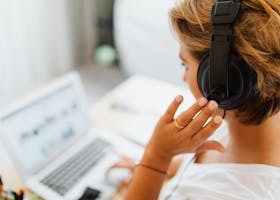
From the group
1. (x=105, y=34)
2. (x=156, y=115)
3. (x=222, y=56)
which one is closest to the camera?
(x=222, y=56)

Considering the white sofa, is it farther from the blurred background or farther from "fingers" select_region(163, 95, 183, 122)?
"fingers" select_region(163, 95, 183, 122)

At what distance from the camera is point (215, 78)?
0.58m

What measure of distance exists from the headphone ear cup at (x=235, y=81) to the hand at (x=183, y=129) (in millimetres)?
38

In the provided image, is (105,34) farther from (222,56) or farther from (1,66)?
(222,56)

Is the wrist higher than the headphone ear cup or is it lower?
lower

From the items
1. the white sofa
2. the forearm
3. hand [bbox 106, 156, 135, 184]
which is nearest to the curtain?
the white sofa

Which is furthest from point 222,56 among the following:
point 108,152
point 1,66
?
point 1,66

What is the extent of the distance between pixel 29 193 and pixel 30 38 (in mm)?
1575

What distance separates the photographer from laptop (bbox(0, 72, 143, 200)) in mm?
851

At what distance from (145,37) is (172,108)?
4.93 feet

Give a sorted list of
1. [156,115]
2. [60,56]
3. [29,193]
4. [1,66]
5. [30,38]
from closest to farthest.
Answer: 1. [29,193]
2. [156,115]
3. [1,66]
4. [30,38]
5. [60,56]

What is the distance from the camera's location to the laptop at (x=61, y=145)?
851 mm

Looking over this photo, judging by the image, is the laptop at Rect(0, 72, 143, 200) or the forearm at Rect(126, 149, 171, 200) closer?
the forearm at Rect(126, 149, 171, 200)

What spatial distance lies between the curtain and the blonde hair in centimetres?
167
